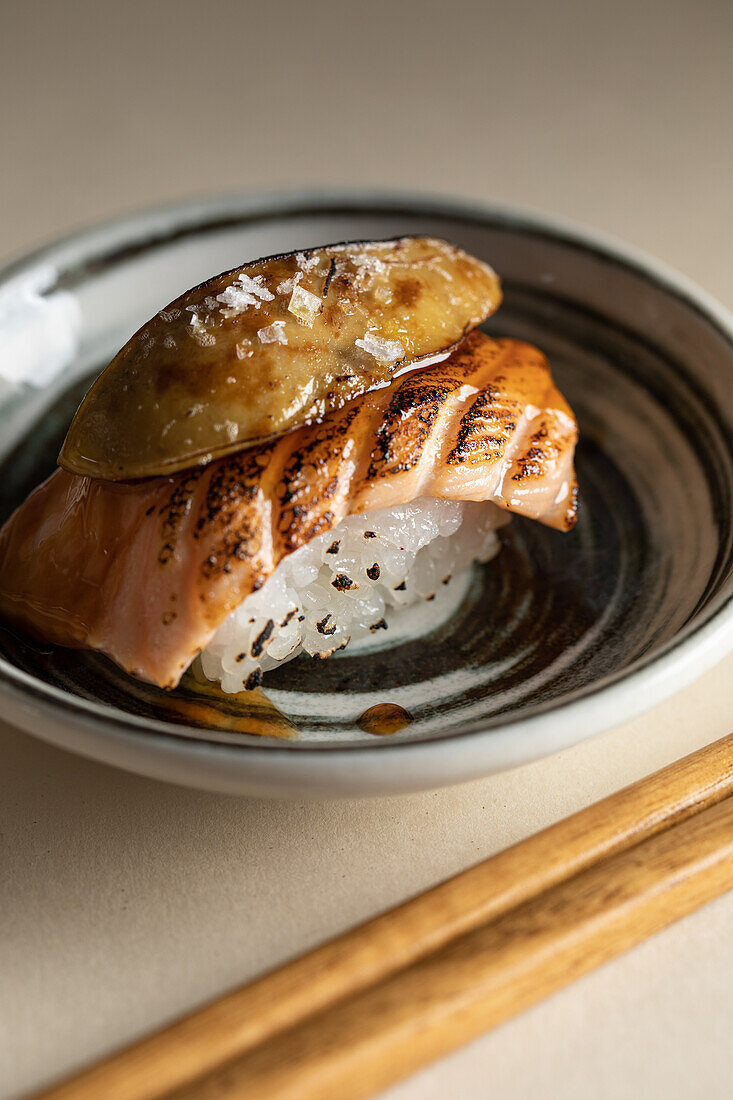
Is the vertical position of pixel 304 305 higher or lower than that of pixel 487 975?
higher

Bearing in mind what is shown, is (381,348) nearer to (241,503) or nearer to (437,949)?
(241,503)

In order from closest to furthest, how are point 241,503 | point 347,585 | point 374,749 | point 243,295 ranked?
point 374,749 < point 241,503 < point 243,295 < point 347,585

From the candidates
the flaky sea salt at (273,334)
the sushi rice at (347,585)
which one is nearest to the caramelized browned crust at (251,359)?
the flaky sea salt at (273,334)

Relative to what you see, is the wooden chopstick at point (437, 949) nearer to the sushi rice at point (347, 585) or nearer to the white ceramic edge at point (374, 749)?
the white ceramic edge at point (374, 749)

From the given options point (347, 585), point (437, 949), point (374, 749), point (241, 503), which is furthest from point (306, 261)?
point (437, 949)

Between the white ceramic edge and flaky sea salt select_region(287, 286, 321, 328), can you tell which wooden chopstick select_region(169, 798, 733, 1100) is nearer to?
the white ceramic edge

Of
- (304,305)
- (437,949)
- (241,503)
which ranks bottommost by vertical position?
(437,949)

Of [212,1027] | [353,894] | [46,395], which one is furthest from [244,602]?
[46,395]

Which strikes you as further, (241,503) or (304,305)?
(304,305)
